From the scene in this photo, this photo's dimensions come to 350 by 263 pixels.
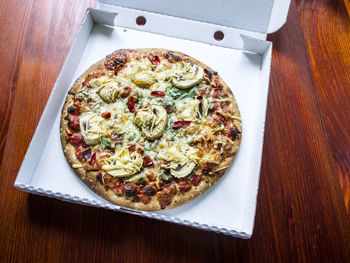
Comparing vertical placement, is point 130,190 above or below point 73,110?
below

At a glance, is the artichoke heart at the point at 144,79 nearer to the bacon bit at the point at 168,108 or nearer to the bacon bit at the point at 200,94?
the bacon bit at the point at 168,108

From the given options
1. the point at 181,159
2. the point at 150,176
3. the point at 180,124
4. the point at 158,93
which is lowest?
the point at 150,176

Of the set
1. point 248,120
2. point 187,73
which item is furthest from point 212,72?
point 248,120

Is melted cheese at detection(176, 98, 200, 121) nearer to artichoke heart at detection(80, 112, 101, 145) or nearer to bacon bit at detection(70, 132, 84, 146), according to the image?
artichoke heart at detection(80, 112, 101, 145)

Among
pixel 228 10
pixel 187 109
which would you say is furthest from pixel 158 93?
pixel 228 10

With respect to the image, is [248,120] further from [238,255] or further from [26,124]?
[26,124]

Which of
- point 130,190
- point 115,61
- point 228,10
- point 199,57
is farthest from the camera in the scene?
point 199,57

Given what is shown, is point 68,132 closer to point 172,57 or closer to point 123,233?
point 123,233

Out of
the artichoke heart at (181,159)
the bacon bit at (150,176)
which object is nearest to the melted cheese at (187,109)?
the artichoke heart at (181,159)
